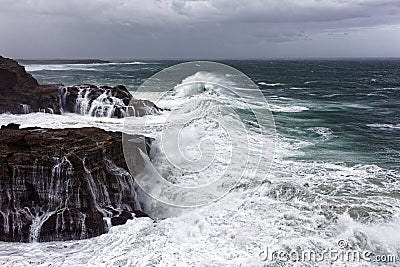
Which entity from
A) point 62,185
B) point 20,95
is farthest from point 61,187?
point 20,95

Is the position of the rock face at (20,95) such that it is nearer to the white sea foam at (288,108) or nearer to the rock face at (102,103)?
the rock face at (102,103)

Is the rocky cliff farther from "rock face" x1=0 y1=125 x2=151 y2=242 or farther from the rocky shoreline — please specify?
"rock face" x1=0 y1=125 x2=151 y2=242

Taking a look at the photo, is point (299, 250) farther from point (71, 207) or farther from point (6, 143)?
point (6, 143)

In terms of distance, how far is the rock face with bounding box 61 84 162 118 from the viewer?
2114cm

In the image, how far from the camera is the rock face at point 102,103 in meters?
21.1

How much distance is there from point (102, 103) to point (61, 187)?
516 inches
